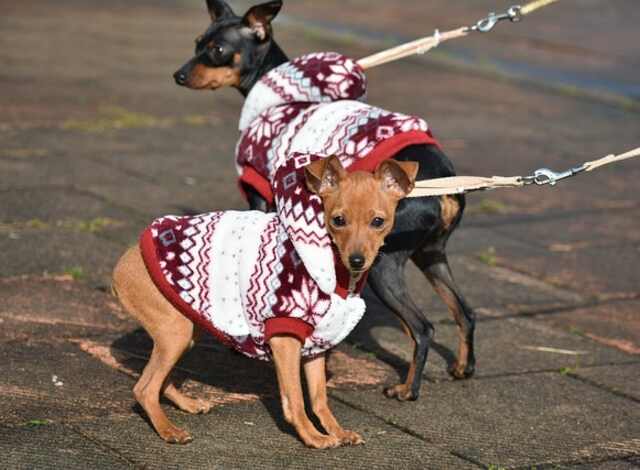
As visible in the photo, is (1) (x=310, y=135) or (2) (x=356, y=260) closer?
(2) (x=356, y=260)

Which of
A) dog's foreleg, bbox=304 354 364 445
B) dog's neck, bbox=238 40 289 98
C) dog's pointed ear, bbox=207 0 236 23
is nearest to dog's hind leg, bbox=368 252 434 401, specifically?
dog's foreleg, bbox=304 354 364 445

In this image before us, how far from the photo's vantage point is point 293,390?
5219 mm

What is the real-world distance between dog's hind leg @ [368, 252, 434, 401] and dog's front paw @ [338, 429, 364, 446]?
697 millimetres

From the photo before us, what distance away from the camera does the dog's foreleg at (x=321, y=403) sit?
211 inches

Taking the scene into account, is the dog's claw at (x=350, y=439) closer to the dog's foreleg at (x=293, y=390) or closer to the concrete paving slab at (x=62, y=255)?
the dog's foreleg at (x=293, y=390)

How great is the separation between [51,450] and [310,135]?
221 cm

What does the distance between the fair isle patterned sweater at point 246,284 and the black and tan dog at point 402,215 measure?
674 millimetres

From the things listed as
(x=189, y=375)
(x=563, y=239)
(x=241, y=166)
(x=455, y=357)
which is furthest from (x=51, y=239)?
(x=563, y=239)

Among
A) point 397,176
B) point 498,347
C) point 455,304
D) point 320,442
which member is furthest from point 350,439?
point 498,347

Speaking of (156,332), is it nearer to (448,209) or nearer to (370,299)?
(448,209)

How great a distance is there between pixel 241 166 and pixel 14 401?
6.60ft

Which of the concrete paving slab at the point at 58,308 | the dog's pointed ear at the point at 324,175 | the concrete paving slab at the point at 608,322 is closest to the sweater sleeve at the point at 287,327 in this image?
the dog's pointed ear at the point at 324,175

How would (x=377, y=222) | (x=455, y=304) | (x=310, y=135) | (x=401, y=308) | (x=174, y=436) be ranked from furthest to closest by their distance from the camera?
(x=455, y=304) < (x=310, y=135) < (x=401, y=308) < (x=174, y=436) < (x=377, y=222)

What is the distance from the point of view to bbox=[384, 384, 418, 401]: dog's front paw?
19.7ft
